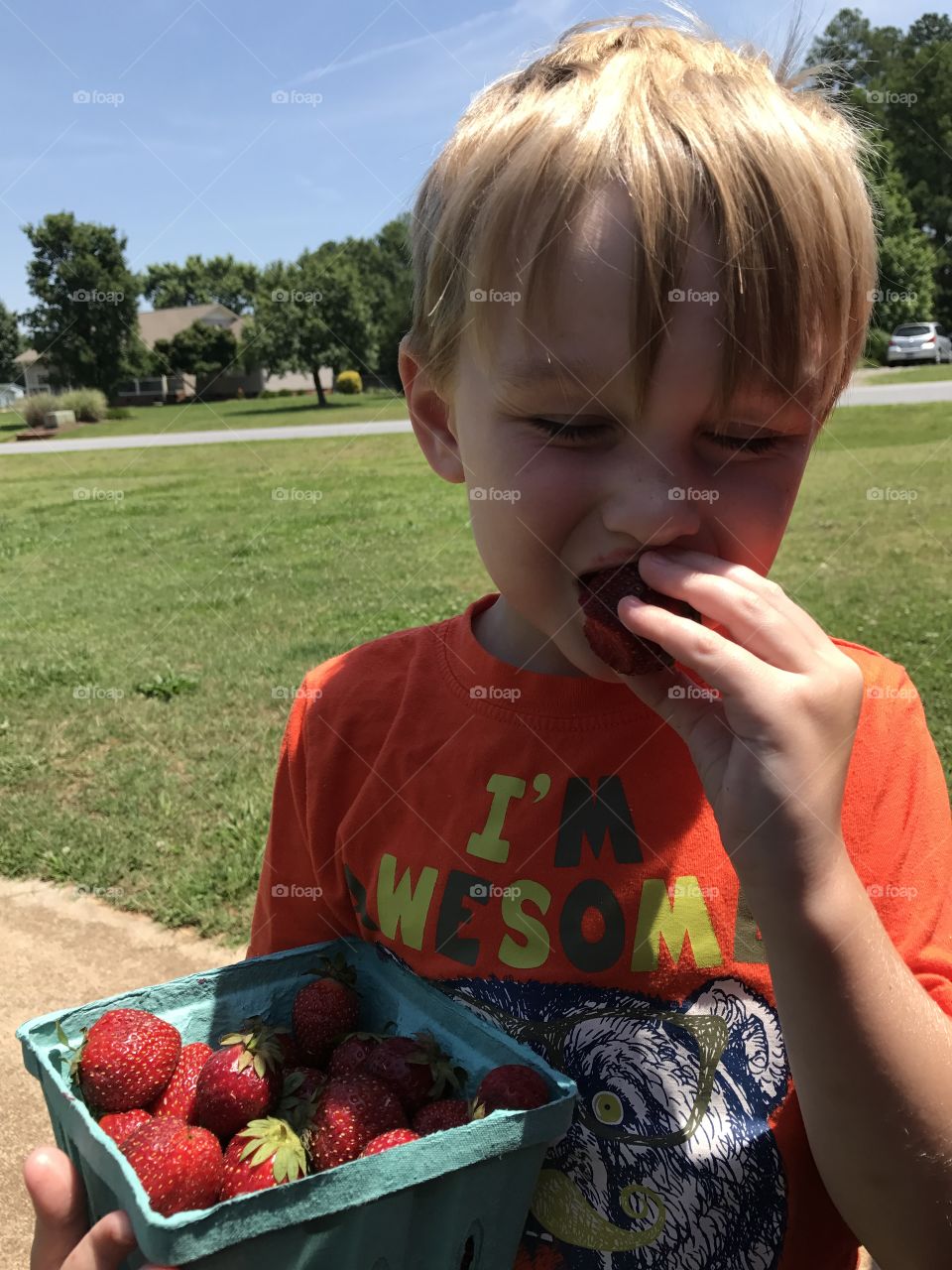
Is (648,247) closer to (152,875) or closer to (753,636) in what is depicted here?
(753,636)

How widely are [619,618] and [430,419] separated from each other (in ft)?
1.74

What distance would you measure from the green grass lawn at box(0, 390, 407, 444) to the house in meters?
3.70

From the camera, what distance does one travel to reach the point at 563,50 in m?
1.53

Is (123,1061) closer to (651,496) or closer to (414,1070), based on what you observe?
(414,1070)

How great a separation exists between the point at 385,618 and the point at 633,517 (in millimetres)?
5742

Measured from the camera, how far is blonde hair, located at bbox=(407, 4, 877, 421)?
48.8 inches

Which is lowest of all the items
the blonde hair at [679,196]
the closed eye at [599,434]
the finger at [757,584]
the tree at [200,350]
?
the finger at [757,584]

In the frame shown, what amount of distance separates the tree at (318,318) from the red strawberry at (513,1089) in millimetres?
29268

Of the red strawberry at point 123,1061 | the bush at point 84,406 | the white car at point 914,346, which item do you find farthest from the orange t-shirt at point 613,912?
the bush at point 84,406

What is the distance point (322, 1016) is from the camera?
1.43 meters

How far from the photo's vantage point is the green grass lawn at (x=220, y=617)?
4.28 m

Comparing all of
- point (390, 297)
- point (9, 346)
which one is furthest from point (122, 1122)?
point (9, 346)

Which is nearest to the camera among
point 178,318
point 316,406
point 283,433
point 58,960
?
point 58,960

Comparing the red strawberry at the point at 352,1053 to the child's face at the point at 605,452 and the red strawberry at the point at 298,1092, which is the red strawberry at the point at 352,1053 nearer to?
the red strawberry at the point at 298,1092
